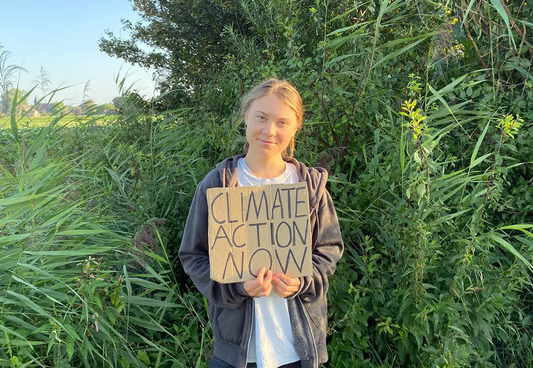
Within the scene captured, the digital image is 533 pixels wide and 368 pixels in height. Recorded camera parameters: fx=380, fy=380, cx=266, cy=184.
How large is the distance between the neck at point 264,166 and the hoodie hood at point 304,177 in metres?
0.08

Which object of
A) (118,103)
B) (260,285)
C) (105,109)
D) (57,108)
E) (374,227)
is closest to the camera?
(260,285)

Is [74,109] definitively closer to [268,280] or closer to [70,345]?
[70,345]

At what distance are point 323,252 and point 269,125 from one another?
0.58 m

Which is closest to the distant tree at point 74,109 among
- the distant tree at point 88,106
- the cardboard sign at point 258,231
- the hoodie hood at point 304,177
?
the distant tree at point 88,106

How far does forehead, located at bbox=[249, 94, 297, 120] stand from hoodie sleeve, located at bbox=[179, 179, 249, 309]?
1.30 feet

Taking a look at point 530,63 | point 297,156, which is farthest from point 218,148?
point 530,63

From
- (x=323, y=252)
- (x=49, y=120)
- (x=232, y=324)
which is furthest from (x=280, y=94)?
(x=49, y=120)

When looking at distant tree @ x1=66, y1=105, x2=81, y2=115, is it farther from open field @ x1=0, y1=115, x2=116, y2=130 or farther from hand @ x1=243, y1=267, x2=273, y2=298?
hand @ x1=243, y1=267, x2=273, y2=298

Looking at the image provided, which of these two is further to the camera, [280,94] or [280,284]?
[280,94]

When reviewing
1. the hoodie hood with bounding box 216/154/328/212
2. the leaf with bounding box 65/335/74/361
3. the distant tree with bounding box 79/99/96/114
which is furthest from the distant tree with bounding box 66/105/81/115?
the hoodie hood with bounding box 216/154/328/212

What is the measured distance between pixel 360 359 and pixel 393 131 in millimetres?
1293

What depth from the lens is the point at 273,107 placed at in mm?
1551

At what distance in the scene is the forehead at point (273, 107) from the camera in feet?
5.09

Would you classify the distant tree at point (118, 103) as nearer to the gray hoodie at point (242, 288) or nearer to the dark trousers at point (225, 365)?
the gray hoodie at point (242, 288)
